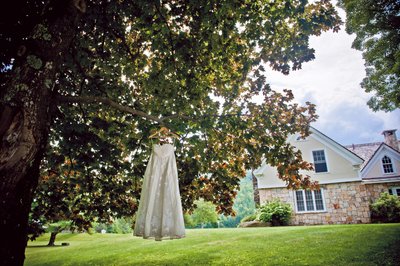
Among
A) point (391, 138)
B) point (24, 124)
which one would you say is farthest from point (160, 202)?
point (391, 138)

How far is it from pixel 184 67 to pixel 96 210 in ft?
15.3

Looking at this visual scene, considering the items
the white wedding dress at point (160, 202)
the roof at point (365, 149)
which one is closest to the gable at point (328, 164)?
the roof at point (365, 149)

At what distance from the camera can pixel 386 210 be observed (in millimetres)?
19625

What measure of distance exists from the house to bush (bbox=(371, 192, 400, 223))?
0.61 metres

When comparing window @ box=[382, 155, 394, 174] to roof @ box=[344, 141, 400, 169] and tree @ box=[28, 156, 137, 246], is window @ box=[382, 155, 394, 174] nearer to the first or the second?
roof @ box=[344, 141, 400, 169]

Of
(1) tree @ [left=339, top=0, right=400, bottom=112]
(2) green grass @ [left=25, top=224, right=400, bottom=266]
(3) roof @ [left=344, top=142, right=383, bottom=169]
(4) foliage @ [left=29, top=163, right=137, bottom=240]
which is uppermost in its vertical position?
(1) tree @ [left=339, top=0, right=400, bottom=112]

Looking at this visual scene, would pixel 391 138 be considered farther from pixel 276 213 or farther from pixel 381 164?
pixel 276 213

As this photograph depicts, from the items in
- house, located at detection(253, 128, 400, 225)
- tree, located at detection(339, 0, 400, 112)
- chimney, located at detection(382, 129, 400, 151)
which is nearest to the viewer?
tree, located at detection(339, 0, 400, 112)

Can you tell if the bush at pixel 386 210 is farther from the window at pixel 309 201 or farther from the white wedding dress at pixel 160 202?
the white wedding dress at pixel 160 202

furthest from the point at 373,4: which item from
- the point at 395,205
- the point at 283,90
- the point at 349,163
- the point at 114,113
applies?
the point at 114,113

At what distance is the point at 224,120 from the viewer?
607cm

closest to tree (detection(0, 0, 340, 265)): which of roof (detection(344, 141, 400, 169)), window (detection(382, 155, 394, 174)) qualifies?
window (detection(382, 155, 394, 174))

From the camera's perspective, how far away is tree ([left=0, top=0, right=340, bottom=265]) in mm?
4969

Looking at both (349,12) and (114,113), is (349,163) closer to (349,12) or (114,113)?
(349,12)
